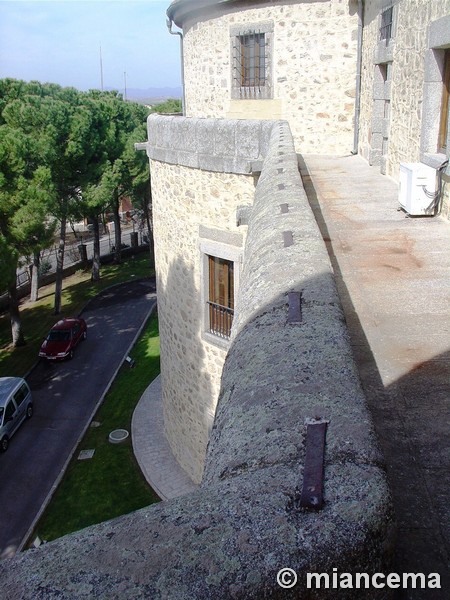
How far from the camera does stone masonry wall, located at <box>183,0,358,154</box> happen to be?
11.2 metres

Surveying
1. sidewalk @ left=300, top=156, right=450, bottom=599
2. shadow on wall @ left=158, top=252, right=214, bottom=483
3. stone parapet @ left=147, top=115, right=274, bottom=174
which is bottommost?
shadow on wall @ left=158, top=252, right=214, bottom=483

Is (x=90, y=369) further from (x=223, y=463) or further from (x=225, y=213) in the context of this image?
(x=223, y=463)

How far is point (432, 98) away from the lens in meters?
6.62

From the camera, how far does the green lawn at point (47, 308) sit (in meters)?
19.2

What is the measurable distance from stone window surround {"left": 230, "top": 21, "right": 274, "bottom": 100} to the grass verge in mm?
7641

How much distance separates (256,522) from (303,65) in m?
11.4

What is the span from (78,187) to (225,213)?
52.1ft

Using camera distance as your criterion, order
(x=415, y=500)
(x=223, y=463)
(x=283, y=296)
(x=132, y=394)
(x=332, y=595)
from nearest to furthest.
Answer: (x=332, y=595), (x=223, y=463), (x=415, y=500), (x=283, y=296), (x=132, y=394)

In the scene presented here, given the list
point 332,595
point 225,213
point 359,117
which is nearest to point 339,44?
point 359,117

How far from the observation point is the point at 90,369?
17875 mm

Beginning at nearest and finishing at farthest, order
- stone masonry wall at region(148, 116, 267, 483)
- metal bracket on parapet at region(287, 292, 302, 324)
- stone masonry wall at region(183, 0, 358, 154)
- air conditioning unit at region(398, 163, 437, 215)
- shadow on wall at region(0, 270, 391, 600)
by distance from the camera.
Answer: shadow on wall at region(0, 270, 391, 600)
metal bracket on parapet at region(287, 292, 302, 324)
air conditioning unit at region(398, 163, 437, 215)
stone masonry wall at region(148, 116, 267, 483)
stone masonry wall at region(183, 0, 358, 154)

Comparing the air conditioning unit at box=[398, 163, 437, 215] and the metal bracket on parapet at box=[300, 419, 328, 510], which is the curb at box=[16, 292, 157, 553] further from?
the metal bracket on parapet at box=[300, 419, 328, 510]

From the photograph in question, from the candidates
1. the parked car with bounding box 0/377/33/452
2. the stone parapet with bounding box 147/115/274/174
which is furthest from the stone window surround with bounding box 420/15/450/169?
the parked car with bounding box 0/377/33/452

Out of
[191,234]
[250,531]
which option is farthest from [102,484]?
[250,531]
